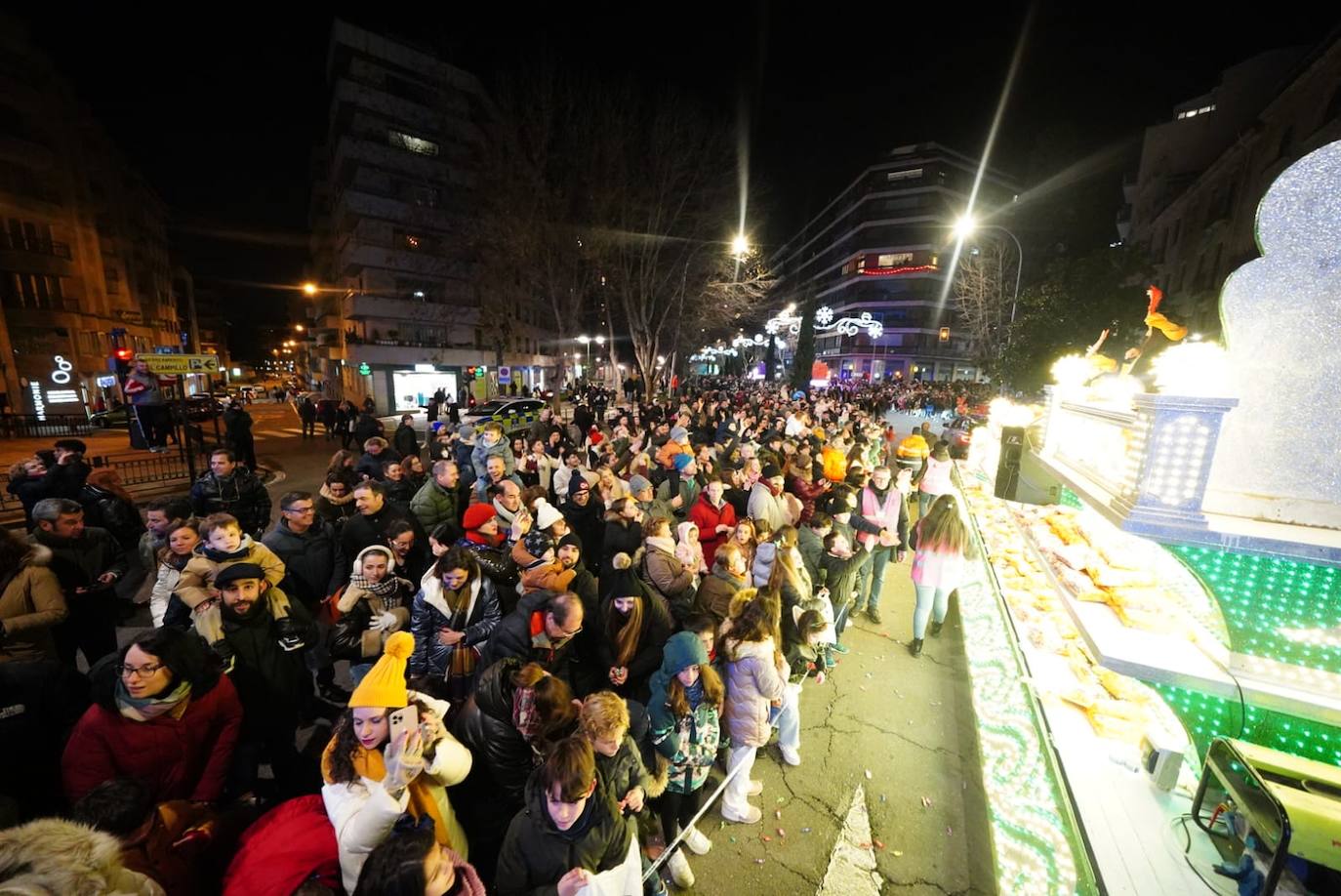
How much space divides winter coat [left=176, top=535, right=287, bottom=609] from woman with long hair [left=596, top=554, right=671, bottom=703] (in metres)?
2.45

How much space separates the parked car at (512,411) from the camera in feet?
64.0

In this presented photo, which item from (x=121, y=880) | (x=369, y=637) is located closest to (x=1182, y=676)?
(x=121, y=880)

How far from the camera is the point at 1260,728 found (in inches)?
91.4

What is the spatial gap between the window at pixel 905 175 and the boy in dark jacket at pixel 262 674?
242ft

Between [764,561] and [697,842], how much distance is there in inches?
88.3

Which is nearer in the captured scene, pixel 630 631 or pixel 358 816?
pixel 358 816

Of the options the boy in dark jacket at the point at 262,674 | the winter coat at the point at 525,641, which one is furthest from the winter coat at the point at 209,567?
the winter coat at the point at 525,641

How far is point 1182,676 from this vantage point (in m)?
2.25

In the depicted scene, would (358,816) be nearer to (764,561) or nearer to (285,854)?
(285,854)

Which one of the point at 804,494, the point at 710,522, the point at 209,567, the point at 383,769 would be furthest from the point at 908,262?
the point at 383,769

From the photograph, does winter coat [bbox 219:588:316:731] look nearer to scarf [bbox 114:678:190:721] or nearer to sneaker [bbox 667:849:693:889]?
scarf [bbox 114:678:190:721]

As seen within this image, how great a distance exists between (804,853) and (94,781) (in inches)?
161

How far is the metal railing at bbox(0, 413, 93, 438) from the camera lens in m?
17.5

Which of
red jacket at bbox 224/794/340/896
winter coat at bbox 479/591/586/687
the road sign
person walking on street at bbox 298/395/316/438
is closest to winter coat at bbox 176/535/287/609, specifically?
winter coat at bbox 479/591/586/687
